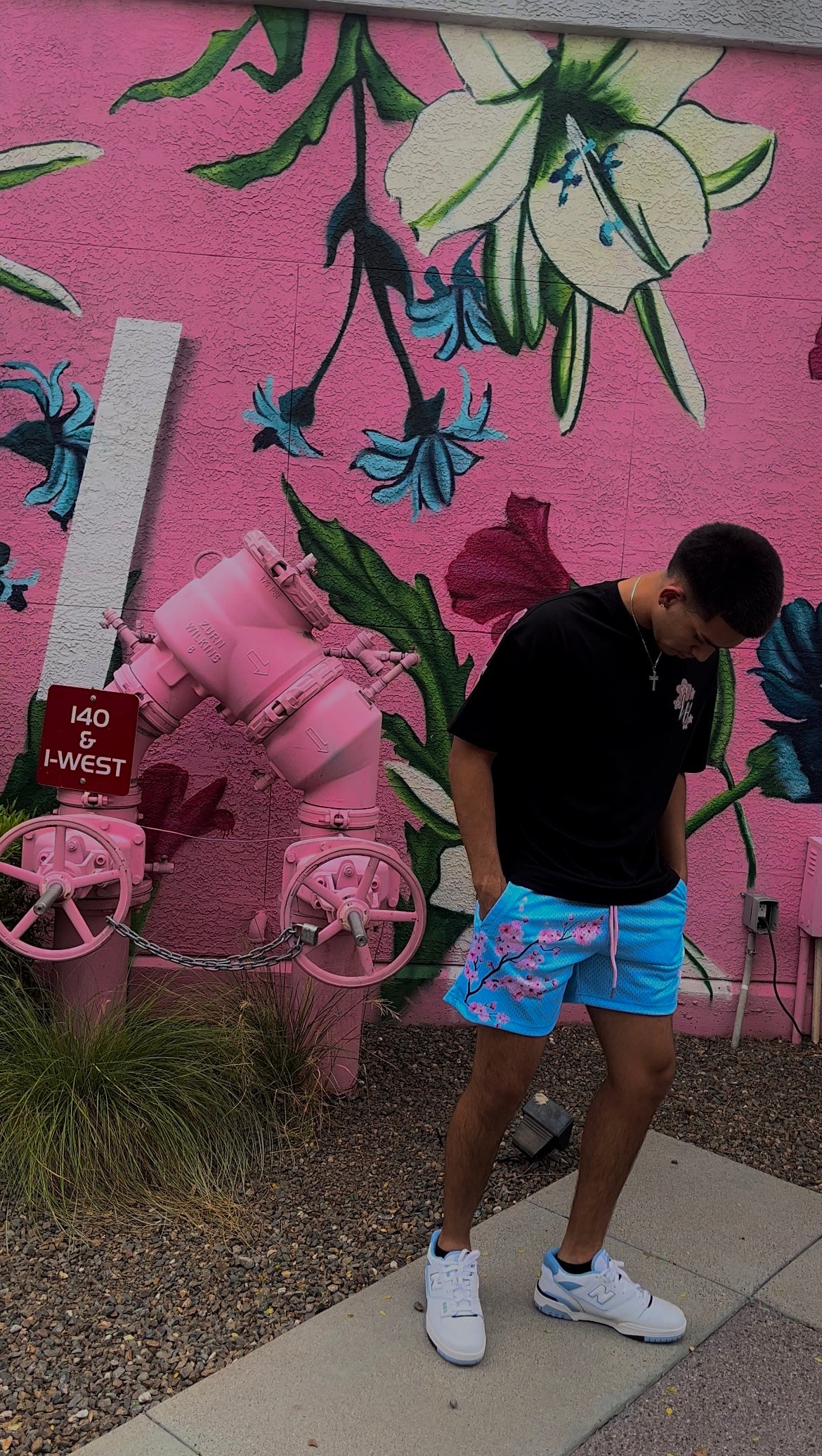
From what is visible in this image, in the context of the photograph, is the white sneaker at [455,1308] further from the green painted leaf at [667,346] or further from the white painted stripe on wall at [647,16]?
the white painted stripe on wall at [647,16]

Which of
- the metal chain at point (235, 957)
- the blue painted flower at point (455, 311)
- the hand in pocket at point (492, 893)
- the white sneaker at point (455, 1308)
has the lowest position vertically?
the white sneaker at point (455, 1308)

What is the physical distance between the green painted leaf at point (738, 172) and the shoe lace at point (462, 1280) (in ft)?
11.9

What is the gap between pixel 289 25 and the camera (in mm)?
3996

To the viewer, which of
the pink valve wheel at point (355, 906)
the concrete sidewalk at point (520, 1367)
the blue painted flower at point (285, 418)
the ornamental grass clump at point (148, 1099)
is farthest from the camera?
the blue painted flower at point (285, 418)

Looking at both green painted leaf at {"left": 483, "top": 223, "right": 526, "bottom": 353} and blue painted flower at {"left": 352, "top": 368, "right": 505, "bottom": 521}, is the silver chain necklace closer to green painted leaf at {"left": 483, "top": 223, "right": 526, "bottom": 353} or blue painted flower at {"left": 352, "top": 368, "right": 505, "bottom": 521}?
blue painted flower at {"left": 352, "top": 368, "right": 505, "bottom": 521}

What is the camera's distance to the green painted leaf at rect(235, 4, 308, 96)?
398 cm

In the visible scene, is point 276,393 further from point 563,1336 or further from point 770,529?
point 563,1336

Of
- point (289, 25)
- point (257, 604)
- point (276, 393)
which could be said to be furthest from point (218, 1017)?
point (289, 25)

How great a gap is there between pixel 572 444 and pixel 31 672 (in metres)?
2.12

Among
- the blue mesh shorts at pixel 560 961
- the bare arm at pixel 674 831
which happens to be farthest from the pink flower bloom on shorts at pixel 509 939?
the bare arm at pixel 674 831

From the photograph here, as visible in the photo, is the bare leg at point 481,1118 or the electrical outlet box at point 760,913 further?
the electrical outlet box at point 760,913

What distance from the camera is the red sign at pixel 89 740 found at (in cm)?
321

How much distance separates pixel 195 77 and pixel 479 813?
304 centimetres

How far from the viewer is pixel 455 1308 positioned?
244cm
